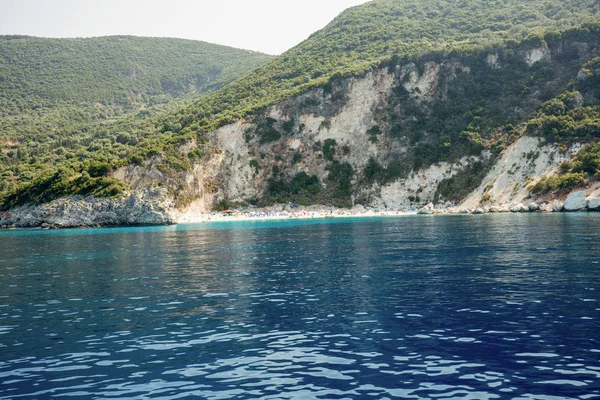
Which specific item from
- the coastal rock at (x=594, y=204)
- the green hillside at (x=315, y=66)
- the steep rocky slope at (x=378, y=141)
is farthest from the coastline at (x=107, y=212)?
the coastal rock at (x=594, y=204)

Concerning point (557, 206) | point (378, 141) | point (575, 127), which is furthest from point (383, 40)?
point (557, 206)

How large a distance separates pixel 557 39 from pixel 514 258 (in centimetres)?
10227

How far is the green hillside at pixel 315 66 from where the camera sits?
4092 inches

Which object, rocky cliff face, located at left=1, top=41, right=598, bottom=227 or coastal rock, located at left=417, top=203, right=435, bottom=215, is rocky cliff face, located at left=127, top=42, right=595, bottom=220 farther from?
coastal rock, located at left=417, top=203, right=435, bottom=215

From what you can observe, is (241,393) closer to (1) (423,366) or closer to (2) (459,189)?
(1) (423,366)

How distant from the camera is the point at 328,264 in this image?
1215 inches

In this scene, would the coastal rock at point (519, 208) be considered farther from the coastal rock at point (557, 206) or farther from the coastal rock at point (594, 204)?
the coastal rock at point (594, 204)

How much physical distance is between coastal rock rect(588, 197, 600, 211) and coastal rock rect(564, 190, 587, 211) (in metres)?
0.81

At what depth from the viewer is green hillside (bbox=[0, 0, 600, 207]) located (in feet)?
341

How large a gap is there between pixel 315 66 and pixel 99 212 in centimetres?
7628

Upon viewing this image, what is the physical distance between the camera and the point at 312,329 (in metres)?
15.8

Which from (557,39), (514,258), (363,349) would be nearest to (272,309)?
(363,349)

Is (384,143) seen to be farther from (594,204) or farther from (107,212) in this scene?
(107,212)

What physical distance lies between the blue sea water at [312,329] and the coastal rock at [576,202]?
163 feet
